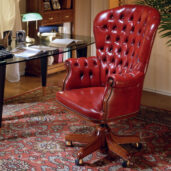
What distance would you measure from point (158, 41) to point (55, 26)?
1.72 metres

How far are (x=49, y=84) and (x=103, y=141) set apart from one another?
2068 mm

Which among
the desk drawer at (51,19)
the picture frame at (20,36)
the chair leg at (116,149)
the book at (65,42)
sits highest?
the desk drawer at (51,19)

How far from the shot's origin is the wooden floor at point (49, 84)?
4012 millimetres

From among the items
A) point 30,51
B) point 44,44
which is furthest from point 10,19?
point 30,51

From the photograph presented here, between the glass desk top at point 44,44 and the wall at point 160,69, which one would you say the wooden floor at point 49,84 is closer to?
the wall at point 160,69

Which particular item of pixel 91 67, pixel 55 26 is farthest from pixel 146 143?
pixel 55 26

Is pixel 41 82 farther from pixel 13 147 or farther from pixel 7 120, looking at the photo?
pixel 13 147

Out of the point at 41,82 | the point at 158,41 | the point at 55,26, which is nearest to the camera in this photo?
the point at 158,41

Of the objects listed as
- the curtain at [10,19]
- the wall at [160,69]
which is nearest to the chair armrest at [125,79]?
the wall at [160,69]

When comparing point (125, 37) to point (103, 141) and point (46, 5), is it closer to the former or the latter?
point (103, 141)

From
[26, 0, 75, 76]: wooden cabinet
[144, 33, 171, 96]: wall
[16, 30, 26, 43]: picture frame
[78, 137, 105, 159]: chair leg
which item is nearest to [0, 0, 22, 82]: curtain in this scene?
[26, 0, 75, 76]: wooden cabinet

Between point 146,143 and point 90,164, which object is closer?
point 90,164

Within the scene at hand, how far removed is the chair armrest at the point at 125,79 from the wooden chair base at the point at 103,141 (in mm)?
452

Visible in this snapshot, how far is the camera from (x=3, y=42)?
327cm
